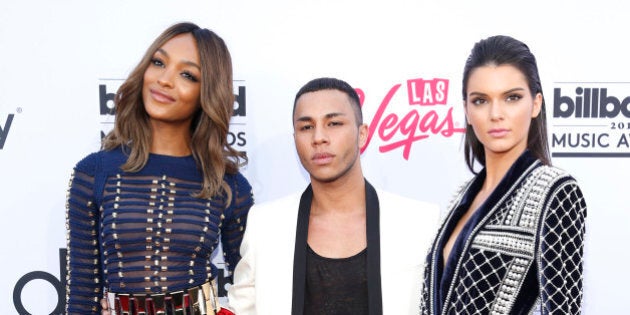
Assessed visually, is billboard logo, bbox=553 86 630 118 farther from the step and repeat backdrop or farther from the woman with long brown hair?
the woman with long brown hair

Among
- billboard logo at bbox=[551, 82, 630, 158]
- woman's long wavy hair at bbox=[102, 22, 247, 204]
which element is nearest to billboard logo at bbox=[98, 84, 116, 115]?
woman's long wavy hair at bbox=[102, 22, 247, 204]

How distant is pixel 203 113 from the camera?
2.13 metres

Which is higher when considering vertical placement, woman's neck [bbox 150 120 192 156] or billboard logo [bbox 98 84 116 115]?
billboard logo [bbox 98 84 116 115]

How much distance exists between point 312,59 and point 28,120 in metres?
1.45

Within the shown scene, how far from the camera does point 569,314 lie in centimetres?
140

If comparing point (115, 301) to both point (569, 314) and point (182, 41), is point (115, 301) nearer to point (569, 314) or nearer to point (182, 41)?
point (182, 41)

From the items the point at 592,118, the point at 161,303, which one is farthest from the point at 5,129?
the point at 592,118

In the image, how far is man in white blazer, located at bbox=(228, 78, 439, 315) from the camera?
→ 6.27 feet

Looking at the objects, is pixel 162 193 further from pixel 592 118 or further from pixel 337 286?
pixel 592 118

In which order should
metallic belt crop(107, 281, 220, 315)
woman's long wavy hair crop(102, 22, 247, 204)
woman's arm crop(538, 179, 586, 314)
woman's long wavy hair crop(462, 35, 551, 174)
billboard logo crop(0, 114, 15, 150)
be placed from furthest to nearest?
billboard logo crop(0, 114, 15, 150) < woman's long wavy hair crop(102, 22, 247, 204) < metallic belt crop(107, 281, 220, 315) < woman's long wavy hair crop(462, 35, 551, 174) < woman's arm crop(538, 179, 586, 314)

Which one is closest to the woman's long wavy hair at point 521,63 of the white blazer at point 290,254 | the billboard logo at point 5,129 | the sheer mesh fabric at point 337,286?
the white blazer at point 290,254

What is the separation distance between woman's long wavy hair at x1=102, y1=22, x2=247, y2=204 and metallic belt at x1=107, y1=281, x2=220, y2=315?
37 centimetres

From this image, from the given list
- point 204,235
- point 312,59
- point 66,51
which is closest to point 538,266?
point 204,235

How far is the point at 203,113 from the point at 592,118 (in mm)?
1947
